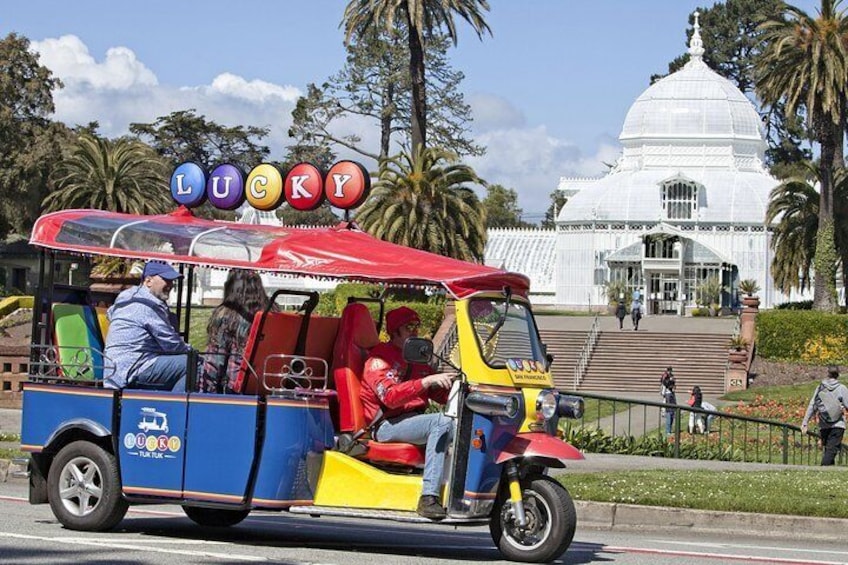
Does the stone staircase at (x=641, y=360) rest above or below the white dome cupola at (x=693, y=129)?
below

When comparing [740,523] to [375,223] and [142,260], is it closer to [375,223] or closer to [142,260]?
[142,260]

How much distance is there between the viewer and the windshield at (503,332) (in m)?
12.4

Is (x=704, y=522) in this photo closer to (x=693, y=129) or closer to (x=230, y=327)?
(x=230, y=327)

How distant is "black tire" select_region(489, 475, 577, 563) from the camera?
39.5 ft

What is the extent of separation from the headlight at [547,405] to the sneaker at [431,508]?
3.28 feet

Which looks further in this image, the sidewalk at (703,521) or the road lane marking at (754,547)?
the sidewalk at (703,521)

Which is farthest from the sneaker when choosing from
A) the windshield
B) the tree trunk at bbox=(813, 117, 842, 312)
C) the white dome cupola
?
the white dome cupola

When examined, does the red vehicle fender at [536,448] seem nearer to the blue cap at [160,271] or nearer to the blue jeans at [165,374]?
the blue jeans at [165,374]

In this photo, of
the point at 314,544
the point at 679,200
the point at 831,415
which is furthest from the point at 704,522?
the point at 679,200

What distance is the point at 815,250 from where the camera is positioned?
64062 millimetres

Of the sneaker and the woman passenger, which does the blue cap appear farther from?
the sneaker

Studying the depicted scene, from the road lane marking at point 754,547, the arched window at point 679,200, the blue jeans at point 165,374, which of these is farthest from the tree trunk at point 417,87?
the blue jeans at point 165,374

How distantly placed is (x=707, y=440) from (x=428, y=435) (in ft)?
56.3

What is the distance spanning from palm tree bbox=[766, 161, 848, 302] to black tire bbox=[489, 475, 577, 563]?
5440 centimetres
